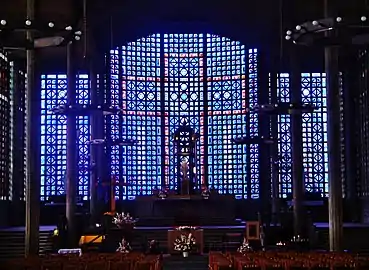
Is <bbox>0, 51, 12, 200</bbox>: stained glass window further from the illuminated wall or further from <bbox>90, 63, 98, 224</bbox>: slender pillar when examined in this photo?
the illuminated wall

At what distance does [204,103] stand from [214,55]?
103 inches

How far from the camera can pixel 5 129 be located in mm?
33594

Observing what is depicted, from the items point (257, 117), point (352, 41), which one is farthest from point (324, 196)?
point (352, 41)

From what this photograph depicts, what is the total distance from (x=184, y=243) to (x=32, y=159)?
5.78m

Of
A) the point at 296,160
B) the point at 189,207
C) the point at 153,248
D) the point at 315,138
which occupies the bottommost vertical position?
the point at 153,248

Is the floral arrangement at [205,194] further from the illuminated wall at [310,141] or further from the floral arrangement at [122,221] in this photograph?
the illuminated wall at [310,141]


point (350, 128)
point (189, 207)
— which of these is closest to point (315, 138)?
point (350, 128)

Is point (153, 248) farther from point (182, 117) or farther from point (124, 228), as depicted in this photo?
point (182, 117)

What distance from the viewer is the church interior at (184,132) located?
2841 cm

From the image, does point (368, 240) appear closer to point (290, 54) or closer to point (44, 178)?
point (290, 54)

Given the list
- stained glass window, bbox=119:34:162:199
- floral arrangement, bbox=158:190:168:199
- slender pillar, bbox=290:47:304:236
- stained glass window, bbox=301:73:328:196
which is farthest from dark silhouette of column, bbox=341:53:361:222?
floral arrangement, bbox=158:190:168:199

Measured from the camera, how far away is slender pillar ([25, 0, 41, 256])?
22.7 meters

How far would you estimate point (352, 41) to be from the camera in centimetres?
1755

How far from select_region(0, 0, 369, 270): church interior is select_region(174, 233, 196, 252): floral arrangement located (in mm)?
580
